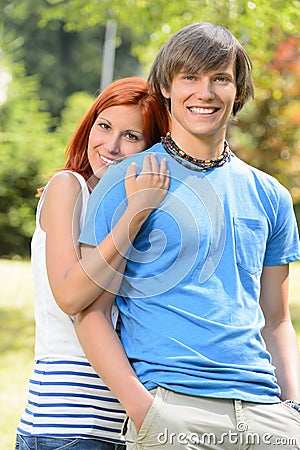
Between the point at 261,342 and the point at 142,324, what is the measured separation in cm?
34

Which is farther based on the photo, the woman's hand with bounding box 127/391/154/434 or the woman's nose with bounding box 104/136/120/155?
the woman's nose with bounding box 104/136/120/155

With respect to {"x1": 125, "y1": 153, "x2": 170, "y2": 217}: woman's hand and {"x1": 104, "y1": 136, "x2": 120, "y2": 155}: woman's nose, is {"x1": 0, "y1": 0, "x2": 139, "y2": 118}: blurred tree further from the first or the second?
{"x1": 125, "y1": 153, "x2": 170, "y2": 217}: woman's hand

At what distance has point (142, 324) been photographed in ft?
7.61

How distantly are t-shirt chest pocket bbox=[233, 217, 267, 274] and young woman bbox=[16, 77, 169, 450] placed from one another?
24 centimetres

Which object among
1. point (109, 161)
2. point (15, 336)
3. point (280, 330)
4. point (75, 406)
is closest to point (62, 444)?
point (75, 406)

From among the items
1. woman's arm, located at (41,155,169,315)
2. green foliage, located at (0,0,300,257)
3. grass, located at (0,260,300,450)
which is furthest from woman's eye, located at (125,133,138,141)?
grass, located at (0,260,300,450)

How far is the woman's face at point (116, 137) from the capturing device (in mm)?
2676

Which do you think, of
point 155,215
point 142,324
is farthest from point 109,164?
point 142,324

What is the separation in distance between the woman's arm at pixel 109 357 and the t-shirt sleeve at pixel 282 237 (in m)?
0.51

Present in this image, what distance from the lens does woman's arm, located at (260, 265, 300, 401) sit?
2.56m

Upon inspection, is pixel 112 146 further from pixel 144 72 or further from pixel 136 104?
pixel 144 72

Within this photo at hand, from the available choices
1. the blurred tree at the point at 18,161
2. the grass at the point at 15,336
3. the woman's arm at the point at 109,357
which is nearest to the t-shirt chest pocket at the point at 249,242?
the woman's arm at the point at 109,357

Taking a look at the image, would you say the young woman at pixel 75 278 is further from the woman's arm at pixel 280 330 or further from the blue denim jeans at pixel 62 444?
the woman's arm at pixel 280 330

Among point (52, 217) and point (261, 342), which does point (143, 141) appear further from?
point (261, 342)
